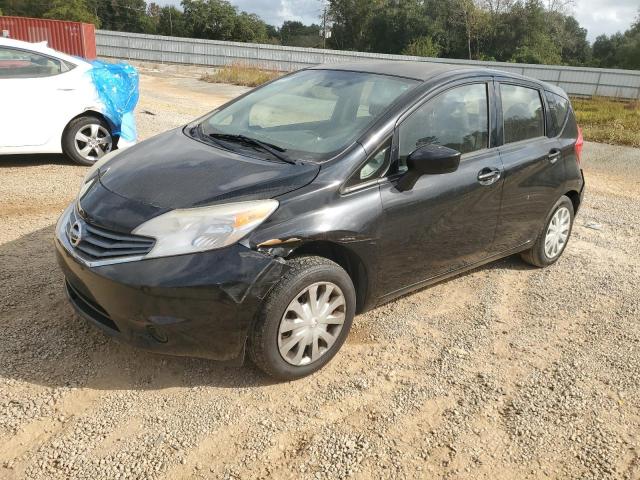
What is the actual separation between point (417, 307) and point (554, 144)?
1760 mm

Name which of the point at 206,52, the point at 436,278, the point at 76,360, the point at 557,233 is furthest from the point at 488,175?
the point at 206,52

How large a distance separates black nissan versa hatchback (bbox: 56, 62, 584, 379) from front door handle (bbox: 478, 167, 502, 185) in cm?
1

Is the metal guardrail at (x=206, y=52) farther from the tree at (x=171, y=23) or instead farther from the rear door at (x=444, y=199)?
the tree at (x=171, y=23)

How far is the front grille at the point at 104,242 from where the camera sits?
2670mm

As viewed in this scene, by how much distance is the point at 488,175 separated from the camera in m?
3.77

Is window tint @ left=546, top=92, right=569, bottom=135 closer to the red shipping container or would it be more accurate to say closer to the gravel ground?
the gravel ground

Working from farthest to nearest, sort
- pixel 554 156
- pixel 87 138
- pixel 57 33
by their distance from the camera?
pixel 57 33 < pixel 87 138 < pixel 554 156

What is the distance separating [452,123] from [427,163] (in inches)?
24.8

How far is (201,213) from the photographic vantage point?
2.72 meters

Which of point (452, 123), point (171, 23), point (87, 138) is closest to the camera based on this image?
point (452, 123)

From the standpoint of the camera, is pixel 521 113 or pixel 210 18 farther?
pixel 210 18

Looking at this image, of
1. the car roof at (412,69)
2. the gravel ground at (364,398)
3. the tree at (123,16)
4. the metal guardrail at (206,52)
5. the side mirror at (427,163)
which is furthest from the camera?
the tree at (123,16)

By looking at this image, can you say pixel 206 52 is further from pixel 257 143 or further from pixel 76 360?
pixel 76 360

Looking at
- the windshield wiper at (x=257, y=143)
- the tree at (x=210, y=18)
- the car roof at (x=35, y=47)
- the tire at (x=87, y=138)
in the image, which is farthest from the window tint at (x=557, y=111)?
the tree at (x=210, y=18)
